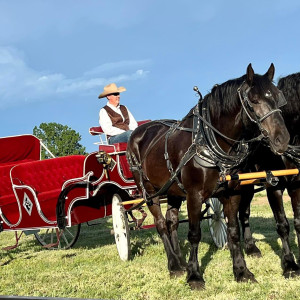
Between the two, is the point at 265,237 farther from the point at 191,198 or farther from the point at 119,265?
the point at 191,198

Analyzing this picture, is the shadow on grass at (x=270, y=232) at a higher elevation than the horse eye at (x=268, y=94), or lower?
lower

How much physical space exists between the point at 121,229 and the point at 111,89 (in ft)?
7.84

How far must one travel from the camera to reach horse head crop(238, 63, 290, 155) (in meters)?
4.01

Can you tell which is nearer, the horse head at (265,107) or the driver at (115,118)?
the horse head at (265,107)

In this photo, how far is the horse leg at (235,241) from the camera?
15.9ft

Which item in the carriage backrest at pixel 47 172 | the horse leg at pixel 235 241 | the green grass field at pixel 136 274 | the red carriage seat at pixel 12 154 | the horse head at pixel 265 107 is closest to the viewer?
the horse head at pixel 265 107

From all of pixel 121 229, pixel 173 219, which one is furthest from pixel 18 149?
pixel 173 219

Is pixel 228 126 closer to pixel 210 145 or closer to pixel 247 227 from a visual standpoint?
pixel 210 145

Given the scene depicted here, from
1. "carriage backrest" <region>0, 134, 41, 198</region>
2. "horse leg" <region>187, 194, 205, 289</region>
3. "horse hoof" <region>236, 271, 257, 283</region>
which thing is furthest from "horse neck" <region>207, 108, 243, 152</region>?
"carriage backrest" <region>0, 134, 41, 198</region>

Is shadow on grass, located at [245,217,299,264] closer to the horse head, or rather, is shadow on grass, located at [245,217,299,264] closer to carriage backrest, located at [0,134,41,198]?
the horse head

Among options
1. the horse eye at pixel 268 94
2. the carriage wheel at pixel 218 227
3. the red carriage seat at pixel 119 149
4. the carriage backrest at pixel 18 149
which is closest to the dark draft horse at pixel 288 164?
the horse eye at pixel 268 94

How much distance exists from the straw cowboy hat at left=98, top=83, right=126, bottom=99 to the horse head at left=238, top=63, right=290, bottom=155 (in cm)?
341

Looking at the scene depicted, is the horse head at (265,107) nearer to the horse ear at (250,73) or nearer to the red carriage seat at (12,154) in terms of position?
the horse ear at (250,73)

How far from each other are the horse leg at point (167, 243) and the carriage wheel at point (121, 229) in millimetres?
791
